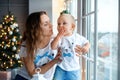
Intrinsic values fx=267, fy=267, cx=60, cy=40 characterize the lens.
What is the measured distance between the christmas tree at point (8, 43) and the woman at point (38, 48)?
16.9 ft

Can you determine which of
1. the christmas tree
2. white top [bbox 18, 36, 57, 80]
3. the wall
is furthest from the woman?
the wall

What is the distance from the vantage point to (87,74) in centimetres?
384

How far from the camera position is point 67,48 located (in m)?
1.99

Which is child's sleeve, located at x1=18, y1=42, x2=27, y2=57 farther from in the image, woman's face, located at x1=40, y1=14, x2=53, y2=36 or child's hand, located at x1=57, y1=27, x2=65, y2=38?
child's hand, located at x1=57, y1=27, x2=65, y2=38

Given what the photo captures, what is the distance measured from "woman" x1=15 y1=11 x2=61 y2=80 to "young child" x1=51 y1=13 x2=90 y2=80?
7 cm

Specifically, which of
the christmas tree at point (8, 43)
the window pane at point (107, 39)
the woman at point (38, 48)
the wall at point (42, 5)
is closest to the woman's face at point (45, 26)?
the woman at point (38, 48)

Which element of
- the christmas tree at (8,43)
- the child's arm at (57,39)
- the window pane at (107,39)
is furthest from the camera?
the christmas tree at (8,43)

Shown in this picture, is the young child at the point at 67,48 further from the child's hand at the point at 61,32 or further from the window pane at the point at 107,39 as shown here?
the window pane at the point at 107,39

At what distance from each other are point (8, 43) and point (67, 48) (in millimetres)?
5394

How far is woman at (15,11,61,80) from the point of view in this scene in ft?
6.53

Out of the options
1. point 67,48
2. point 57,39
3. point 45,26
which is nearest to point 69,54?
point 67,48

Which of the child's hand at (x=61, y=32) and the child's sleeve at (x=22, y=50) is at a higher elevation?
the child's hand at (x=61, y=32)

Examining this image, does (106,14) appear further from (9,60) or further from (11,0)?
(11,0)

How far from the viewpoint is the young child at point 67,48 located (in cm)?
198
